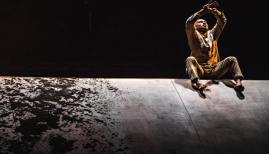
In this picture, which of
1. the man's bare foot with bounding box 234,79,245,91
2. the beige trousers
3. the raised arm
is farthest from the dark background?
the man's bare foot with bounding box 234,79,245,91

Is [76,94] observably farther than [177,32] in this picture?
No

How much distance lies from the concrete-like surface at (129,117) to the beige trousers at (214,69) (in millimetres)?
192

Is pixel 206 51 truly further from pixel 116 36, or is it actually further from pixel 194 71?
pixel 116 36

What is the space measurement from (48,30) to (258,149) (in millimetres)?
4083

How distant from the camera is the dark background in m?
4.51

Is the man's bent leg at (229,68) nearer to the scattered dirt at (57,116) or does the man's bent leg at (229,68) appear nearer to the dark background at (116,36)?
the dark background at (116,36)

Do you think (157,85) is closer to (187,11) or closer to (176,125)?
(176,125)

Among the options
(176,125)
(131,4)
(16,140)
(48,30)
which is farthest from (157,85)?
(48,30)

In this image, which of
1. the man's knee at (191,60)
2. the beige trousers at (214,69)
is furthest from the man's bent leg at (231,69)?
the man's knee at (191,60)

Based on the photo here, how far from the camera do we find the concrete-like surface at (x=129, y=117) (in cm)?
238

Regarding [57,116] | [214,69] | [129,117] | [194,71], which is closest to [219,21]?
[214,69]

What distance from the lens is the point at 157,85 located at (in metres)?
3.71

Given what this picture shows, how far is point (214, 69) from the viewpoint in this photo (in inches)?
153

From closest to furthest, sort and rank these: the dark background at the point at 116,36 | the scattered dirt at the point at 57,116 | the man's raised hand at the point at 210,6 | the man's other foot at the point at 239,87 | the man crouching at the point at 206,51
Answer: the scattered dirt at the point at 57,116
the man's other foot at the point at 239,87
the man's raised hand at the point at 210,6
the man crouching at the point at 206,51
the dark background at the point at 116,36
